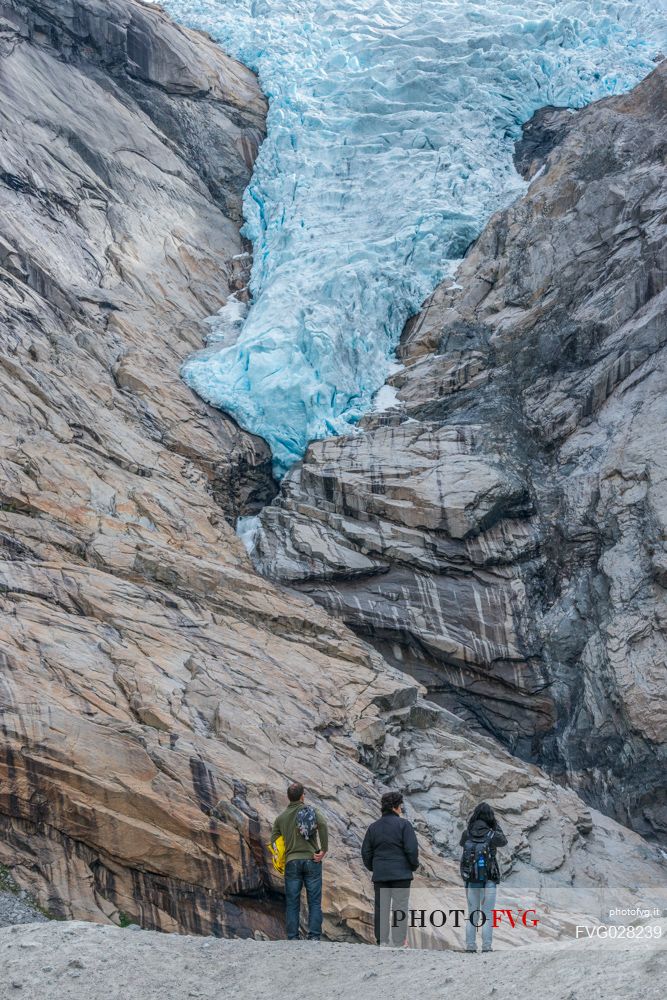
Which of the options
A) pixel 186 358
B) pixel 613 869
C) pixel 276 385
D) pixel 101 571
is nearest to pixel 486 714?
pixel 613 869

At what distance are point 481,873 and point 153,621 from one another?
563 centimetres

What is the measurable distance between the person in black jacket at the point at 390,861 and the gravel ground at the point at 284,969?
23 cm

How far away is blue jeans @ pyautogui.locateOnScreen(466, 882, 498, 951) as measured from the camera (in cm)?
558

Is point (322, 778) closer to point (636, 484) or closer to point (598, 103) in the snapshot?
point (636, 484)

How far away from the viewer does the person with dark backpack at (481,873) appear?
5.57 m

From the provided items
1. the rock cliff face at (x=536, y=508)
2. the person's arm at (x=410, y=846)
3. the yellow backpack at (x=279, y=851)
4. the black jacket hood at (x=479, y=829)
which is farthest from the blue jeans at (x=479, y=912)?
the rock cliff face at (x=536, y=508)

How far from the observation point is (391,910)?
5.48 metres

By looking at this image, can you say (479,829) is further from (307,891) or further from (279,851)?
(279,851)

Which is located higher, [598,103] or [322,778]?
[598,103]

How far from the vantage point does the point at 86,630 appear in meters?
9.20

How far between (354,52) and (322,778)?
2284 centimetres

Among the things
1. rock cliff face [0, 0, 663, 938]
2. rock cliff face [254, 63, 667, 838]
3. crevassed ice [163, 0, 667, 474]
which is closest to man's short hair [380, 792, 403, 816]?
rock cliff face [0, 0, 663, 938]

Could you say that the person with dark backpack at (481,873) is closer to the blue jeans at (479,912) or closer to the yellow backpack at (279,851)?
the blue jeans at (479,912)

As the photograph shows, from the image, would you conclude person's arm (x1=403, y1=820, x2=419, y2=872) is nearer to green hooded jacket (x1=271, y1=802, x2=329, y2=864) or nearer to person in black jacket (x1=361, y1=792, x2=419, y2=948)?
person in black jacket (x1=361, y1=792, x2=419, y2=948)
